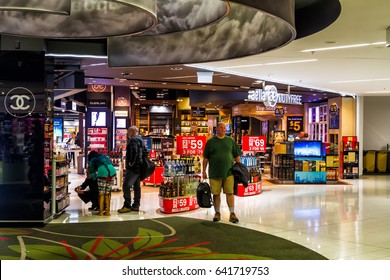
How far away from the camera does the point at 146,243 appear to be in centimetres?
630

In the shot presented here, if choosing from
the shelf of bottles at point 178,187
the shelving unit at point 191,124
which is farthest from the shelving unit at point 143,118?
the shelf of bottles at point 178,187

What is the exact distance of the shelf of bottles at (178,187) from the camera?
8883 mm

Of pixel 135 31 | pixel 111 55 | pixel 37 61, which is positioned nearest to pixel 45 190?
pixel 37 61

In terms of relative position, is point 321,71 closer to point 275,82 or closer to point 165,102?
point 275,82

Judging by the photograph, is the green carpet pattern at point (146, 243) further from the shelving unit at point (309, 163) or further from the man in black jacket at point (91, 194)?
the shelving unit at point (309, 163)

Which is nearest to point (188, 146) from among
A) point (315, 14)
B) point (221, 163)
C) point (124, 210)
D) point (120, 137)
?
point (124, 210)

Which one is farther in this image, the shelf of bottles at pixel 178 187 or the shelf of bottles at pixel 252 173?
the shelf of bottles at pixel 252 173

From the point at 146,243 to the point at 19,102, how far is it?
3.22 meters

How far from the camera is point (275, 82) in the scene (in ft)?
50.8

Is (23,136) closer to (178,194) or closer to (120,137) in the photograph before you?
(178,194)

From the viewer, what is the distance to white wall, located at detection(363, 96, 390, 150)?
2025 centimetres

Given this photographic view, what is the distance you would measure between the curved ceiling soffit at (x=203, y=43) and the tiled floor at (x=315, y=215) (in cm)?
307

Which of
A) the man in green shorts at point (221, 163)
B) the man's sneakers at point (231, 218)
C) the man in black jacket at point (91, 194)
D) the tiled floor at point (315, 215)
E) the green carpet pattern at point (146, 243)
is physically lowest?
the tiled floor at point (315, 215)
